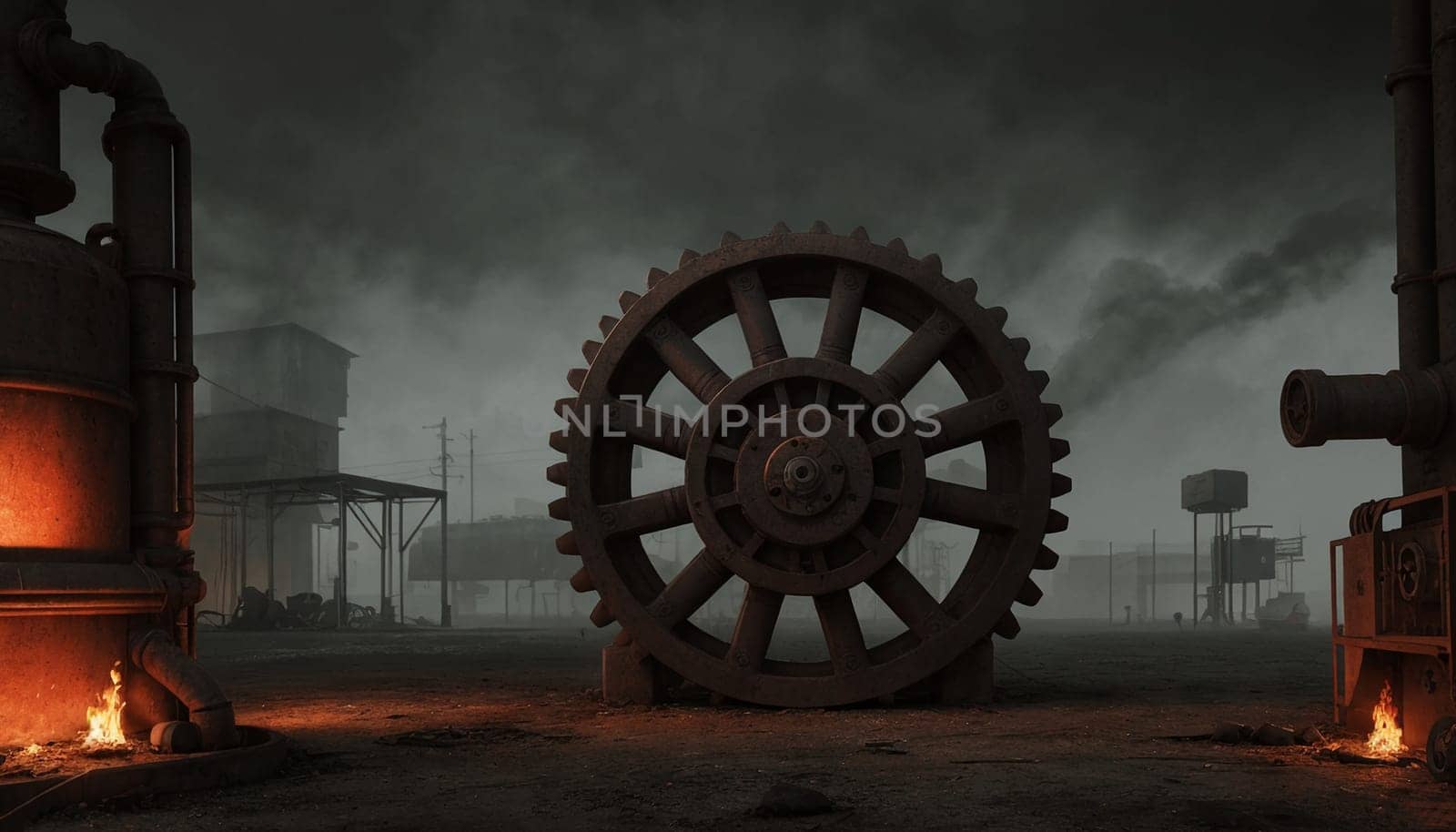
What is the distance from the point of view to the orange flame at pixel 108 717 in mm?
7293

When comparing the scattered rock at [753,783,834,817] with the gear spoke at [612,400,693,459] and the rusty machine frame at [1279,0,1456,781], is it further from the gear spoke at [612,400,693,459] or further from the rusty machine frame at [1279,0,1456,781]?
the gear spoke at [612,400,693,459]

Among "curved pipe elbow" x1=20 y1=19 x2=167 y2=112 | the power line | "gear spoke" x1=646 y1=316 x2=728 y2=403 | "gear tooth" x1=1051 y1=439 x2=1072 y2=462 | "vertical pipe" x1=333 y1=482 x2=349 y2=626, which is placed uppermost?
the power line

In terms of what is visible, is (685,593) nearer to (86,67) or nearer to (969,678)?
(969,678)

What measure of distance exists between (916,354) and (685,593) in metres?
Answer: 2.94

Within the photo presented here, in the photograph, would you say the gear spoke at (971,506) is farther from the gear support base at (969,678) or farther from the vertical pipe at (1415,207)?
the vertical pipe at (1415,207)

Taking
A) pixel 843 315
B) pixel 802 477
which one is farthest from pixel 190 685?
pixel 843 315

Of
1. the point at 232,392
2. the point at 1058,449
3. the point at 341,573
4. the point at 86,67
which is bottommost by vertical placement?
the point at 341,573

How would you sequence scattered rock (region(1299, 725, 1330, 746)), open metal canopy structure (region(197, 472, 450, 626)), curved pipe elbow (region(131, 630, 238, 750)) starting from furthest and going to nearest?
open metal canopy structure (region(197, 472, 450, 626)), scattered rock (region(1299, 725, 1330, 746)), curved pipe elbow (region(131, 630, 238, 750))

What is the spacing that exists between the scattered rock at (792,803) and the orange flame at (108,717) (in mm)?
4071

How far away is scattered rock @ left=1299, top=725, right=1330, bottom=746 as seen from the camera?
775cm

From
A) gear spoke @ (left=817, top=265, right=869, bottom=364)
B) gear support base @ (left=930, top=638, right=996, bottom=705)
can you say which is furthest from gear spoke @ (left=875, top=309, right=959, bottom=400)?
gear support base @ (left=930, top=638, right=996, bottom=705)

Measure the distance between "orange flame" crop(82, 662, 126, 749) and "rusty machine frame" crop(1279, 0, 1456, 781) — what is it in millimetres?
7723

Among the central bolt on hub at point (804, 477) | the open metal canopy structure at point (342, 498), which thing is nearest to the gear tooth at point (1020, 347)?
the central bolt on hub at point (804, 477)

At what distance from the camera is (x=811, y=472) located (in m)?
10.1
